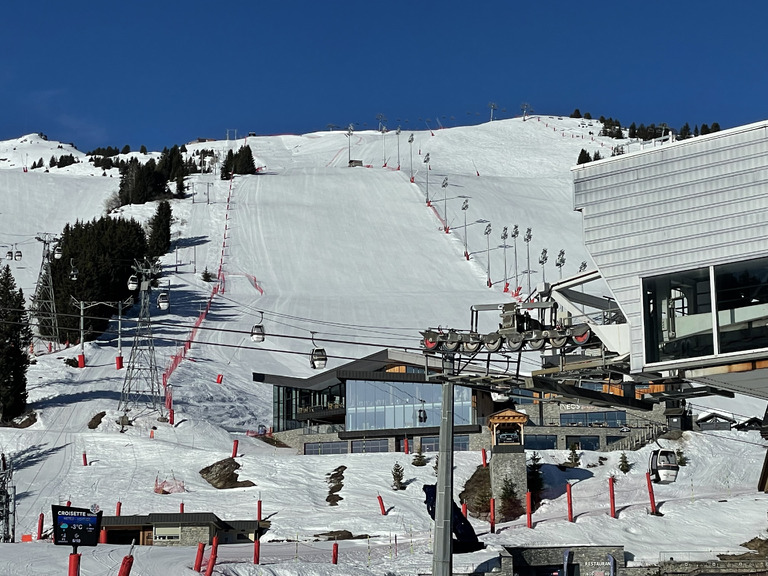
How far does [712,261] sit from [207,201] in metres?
104

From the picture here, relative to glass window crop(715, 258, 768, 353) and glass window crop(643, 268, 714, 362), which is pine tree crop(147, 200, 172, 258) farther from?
glass window crop(715, 258, 768, 353)

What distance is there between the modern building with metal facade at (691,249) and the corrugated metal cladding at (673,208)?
2 centimetres

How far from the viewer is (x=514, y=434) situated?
37906mm

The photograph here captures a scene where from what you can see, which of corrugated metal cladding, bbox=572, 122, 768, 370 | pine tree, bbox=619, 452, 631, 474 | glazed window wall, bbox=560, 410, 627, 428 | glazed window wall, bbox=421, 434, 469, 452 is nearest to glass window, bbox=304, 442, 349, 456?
glazed window wall, bbox=421, 434, 469, 452

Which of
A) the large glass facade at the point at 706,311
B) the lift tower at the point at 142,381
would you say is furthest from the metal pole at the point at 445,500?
the lift tower at the point at 142,381

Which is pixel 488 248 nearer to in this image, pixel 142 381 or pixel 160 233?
pixel 160 233

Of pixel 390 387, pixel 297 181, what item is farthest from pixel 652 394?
pixel 297 181

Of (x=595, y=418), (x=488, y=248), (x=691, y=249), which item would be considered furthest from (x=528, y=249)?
(x=691, y=249)

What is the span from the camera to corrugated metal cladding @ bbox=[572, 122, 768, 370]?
Answer: 2097 centimetres

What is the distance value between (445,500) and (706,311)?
257 inches

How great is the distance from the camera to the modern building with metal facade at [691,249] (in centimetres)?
2083

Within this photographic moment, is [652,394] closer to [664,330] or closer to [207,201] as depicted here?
[664,330]

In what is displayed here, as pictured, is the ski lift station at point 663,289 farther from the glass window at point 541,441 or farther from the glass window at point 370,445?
the glass window at point 370,445

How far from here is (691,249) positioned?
21.6 metres
